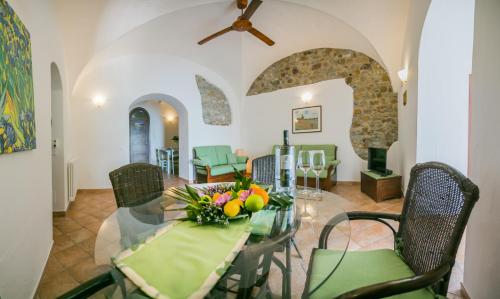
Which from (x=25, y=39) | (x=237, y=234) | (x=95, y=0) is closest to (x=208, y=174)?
(x=95, y=0)

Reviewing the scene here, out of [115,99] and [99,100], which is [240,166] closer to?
Answer: [115,99]

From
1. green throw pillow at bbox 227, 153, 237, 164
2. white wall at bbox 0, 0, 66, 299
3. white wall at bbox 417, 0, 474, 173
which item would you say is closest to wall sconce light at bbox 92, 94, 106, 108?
white wall at bbox 0, 0, 66, 299

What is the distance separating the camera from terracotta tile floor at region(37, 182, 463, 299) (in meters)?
1.61

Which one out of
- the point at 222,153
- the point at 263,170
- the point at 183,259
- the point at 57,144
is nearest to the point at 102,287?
the point at 183,259

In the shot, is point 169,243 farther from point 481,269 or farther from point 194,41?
point 194,41

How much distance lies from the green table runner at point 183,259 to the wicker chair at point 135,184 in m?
0.76

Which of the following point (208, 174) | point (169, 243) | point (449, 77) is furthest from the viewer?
point (208, 174)

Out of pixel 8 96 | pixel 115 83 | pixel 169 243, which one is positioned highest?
pixel 115 83

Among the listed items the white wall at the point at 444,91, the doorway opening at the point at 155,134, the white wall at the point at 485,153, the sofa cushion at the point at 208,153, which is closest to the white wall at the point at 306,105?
the sofa cushion at the point at 208,153

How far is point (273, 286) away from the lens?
868mm

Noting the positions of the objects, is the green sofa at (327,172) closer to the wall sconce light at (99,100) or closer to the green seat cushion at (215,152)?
the green seat cushion at (215,152)

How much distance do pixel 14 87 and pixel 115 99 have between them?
12.5 ft

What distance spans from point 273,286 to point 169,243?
43cm

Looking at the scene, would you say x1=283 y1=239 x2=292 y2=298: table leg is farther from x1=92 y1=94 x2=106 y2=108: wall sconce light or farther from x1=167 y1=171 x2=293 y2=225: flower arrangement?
x1=92 y1=94 x2=106 y2=108: wall sconce light
